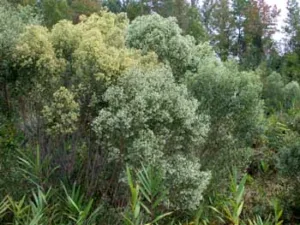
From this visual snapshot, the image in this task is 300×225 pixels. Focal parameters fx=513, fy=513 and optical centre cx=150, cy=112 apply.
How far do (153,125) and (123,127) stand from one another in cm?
53

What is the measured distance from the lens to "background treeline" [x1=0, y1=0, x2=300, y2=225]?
7.80 metres

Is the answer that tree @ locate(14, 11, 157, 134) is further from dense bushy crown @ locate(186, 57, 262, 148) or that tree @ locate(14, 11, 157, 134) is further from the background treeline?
dense bushy crown @ locate(186, 57, 262, 148)

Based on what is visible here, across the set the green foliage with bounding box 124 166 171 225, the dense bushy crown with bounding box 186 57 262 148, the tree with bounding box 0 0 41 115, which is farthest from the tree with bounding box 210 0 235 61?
the green foliage with bounding box 124 166 171 225

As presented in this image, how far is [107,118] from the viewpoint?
7820mm

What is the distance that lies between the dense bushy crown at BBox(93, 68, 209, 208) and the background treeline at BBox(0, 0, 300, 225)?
0.02m

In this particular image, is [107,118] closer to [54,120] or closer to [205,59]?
[54,120]

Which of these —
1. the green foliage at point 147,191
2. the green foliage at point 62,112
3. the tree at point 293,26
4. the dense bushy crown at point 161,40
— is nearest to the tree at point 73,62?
the green foliage at point 62,112

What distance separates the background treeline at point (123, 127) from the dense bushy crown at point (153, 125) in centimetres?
2

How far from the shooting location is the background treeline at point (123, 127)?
7.80 m

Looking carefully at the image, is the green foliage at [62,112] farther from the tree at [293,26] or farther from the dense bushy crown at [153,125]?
the tree at [293,26]

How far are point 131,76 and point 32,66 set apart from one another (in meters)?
1.65

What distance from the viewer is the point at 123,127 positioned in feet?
25.3

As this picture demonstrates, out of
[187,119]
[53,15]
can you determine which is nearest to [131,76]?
[187,119]

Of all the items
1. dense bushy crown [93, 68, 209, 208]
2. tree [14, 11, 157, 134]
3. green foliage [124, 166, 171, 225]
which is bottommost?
green foliage [124, 166, 171, 225]
